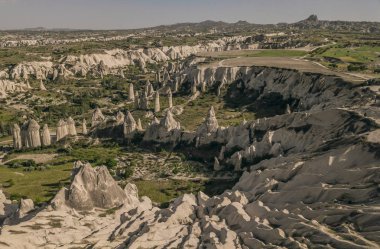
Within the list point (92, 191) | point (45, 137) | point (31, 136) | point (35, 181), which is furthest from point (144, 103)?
point (92, 191)

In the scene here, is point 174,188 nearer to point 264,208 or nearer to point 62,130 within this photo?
point 264,208

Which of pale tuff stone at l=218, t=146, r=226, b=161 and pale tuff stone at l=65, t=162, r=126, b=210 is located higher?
pale tuff stone at l=65, t=162, r=126, b=210

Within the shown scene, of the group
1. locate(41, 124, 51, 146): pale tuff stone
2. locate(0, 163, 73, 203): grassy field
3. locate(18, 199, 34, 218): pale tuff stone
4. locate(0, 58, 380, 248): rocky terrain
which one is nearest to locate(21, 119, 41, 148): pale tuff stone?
locate(41, 124, 51, 146): pale tuff stone

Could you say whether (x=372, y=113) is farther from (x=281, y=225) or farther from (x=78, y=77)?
(x=78, y=77)

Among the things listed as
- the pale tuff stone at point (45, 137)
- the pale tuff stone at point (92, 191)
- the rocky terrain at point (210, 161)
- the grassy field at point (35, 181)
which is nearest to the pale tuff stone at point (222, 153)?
the rocky terrain at point (210, 161)

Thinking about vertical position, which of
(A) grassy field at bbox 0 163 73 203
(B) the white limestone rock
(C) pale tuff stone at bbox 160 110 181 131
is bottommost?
(A) grassy field at bbox 0 163 73 203

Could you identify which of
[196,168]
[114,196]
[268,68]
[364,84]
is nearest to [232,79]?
[268,68]

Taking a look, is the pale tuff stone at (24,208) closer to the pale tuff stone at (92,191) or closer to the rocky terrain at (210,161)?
the rocky terrain at (210,161)

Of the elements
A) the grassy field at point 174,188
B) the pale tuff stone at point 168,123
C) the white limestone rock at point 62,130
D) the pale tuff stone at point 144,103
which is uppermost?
the pale tuff stone at point 168,123

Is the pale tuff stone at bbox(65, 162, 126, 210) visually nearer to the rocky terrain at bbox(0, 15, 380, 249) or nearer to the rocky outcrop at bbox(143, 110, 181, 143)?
the rocky terrain at bbox(0, 15, 380, 249)
